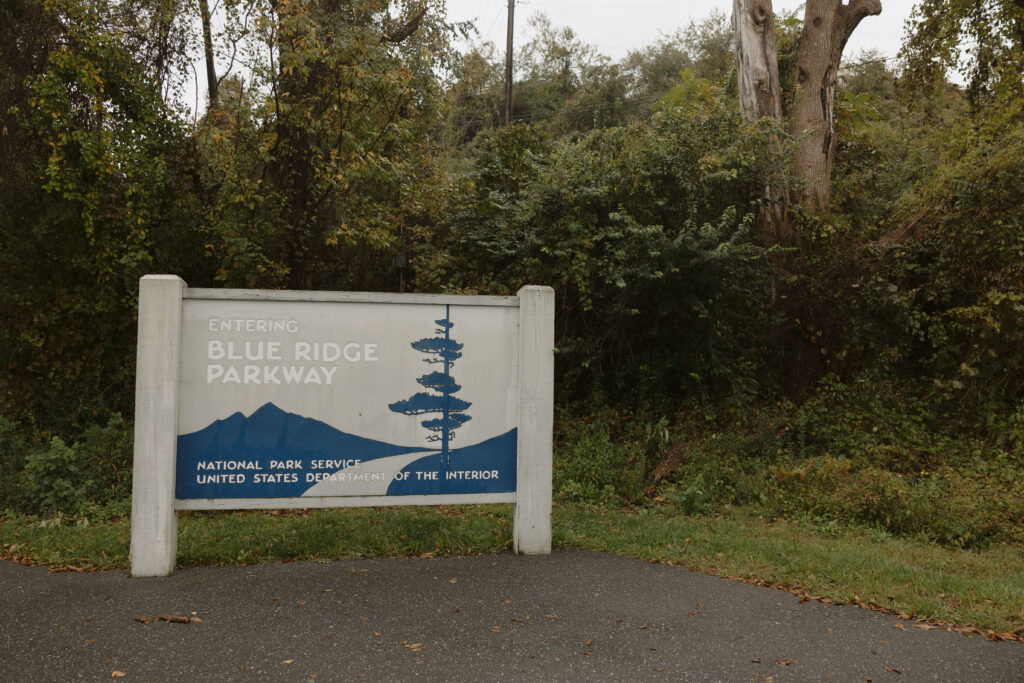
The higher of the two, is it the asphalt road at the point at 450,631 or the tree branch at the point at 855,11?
the tree branch at the point at 855,11

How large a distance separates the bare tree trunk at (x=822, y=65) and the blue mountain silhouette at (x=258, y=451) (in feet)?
35.9

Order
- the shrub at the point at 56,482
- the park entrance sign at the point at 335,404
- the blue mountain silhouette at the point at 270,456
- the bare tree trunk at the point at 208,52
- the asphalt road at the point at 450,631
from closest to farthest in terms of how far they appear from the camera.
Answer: the asphalt road at the point at 450,631 → the park entrance sign at the point at 335,404 → the blue mountain silhouette at the point at 270,456 → the shrub at the point at 56,482 → the bare tree trunk at the point at 208,52

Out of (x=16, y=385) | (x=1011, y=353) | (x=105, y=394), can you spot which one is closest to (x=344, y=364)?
(x=105, y=394)

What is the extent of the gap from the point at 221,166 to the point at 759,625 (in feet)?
32.4

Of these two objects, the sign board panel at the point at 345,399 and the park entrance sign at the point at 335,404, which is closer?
the park entrance sign at the point at 335,404

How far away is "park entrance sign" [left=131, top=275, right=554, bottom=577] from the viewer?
18.3 feet

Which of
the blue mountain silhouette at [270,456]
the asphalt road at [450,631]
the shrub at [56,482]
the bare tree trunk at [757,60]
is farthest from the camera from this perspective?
the bare tree trunk at [757,60]

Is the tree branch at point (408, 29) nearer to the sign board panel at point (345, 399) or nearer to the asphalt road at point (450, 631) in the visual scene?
the sign board panel at point (345, 399)

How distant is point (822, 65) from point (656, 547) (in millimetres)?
10979

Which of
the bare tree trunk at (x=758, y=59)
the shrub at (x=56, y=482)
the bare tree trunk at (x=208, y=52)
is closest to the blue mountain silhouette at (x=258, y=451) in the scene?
the shrub at (x=56, y=482)

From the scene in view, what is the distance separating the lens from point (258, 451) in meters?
5.75

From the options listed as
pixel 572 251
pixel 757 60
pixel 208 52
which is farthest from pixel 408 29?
pixel 757 60

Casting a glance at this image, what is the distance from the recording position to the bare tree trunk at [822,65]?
1361cm

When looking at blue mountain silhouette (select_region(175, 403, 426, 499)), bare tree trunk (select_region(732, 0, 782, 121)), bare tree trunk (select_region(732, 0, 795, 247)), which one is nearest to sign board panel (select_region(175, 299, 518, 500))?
blue mountain silhouette (select_region(175, 403, 426, 499))
